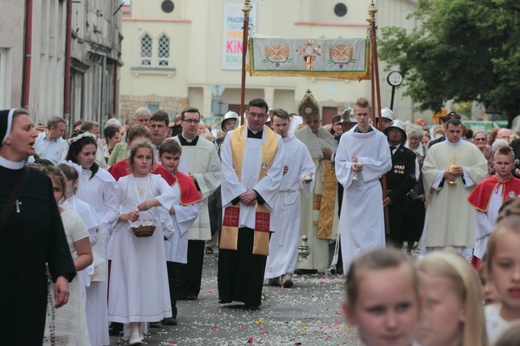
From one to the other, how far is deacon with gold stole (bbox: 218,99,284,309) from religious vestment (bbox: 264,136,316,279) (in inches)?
73.6

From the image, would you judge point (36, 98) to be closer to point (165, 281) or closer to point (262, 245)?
point (262, 245)

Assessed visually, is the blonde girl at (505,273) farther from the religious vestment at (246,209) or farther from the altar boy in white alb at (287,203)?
the altar boy in white alb at (287,203)

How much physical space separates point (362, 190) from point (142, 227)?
6.18m

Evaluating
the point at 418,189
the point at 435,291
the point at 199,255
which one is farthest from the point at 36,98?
the point at 435,291

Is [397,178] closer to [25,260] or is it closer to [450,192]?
[450,192]

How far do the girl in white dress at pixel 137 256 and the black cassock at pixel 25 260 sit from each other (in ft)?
12.6

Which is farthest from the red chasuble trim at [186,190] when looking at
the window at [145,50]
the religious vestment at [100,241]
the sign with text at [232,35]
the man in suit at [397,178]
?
the window at [145,50]

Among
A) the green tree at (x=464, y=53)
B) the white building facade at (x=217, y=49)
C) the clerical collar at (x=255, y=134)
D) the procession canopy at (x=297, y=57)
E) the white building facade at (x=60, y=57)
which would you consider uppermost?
→ the white building facade at (x=217, y=49)

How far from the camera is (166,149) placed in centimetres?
1325

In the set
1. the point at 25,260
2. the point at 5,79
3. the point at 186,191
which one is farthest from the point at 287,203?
the point at 5,79

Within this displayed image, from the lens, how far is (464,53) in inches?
2227

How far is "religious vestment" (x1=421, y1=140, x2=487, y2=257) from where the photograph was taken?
17.8 meters

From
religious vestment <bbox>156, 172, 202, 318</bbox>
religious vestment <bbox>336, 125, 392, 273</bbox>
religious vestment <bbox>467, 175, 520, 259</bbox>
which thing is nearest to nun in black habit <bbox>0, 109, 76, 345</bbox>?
religious vestment <bbox>156, 172, 202, 318</bbox>

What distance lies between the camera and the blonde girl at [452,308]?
183 inches
